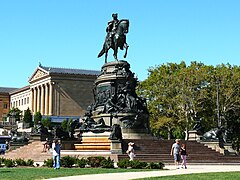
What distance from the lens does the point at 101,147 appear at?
4141cm

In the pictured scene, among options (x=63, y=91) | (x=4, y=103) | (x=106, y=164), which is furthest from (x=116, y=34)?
(x=4, y=103)

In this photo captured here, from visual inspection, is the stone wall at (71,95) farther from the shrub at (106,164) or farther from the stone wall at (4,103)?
the shrub at (106,164)

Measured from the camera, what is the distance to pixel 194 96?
6956 cm

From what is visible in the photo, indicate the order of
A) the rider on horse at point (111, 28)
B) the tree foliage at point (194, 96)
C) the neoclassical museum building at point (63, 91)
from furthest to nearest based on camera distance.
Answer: the neoclassical museum building at point (63, 91) → the tree foliage at point (194, 96) → the rider on horse at point (111, 28)

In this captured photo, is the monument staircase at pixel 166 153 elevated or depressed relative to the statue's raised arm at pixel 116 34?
depressed

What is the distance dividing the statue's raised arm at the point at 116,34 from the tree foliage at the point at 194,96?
20934 mm

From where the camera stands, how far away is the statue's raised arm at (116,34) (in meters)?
50.1

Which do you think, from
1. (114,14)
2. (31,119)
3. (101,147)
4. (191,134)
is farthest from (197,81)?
(31,119)

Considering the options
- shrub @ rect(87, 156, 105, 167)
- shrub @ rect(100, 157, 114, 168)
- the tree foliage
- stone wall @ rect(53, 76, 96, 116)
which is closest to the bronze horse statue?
the tree foliage

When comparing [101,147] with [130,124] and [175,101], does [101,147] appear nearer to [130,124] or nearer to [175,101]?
[130,124]

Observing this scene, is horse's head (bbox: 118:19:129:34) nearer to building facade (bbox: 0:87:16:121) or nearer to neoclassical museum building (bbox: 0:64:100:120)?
neoclassical museum building (bbox: 0:64:100:120)

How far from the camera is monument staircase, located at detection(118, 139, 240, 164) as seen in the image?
125 ft

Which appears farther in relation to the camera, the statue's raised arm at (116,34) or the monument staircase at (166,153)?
the statue's raised arm at (116,34)

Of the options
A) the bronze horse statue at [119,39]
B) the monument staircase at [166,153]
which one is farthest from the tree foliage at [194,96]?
the monument staircase at [166,153]
